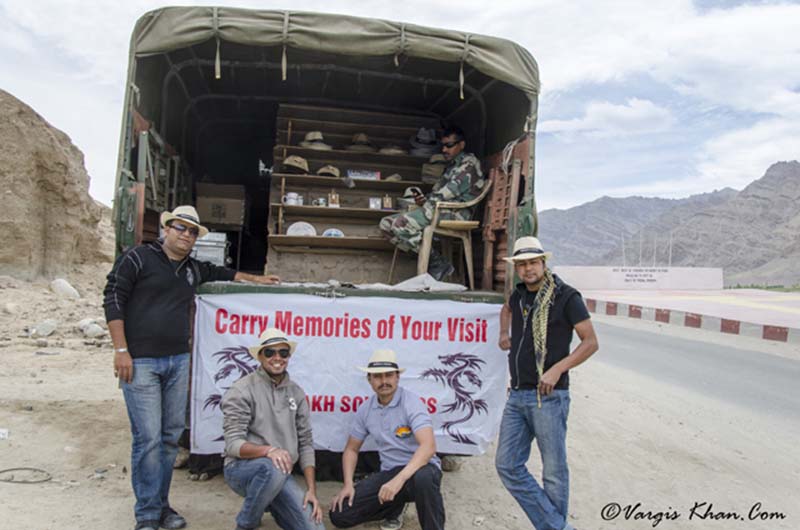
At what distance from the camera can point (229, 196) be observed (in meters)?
7.21

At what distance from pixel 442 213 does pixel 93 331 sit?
686 cm

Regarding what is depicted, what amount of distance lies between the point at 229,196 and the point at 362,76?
85.6 inches

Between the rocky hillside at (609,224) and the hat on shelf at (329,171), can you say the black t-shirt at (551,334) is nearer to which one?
the hat on shelf at (329,171)

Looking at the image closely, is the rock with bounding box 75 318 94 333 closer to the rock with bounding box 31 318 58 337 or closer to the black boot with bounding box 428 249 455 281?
the rock with bounding box 31 318 58 337

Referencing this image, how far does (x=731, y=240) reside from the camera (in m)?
51.6

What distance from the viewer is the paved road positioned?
7.04m

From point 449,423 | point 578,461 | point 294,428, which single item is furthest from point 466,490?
point 294,428

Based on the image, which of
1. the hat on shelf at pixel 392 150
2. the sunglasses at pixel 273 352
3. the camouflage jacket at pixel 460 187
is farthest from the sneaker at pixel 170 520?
the hat on shelf at pixel 392 150

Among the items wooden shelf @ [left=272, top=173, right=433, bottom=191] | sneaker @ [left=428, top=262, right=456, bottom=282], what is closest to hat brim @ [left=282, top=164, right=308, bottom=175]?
wooden shelf @ [left=272, top=173, right=433, bottom=191]

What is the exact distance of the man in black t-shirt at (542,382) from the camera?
3281 mm

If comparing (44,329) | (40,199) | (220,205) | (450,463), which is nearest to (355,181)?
(220,205)

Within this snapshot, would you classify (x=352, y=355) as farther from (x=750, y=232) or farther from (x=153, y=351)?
(x=750, y=232)

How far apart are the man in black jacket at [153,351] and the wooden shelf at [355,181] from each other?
3.01 m

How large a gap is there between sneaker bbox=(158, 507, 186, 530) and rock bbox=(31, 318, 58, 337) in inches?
278
